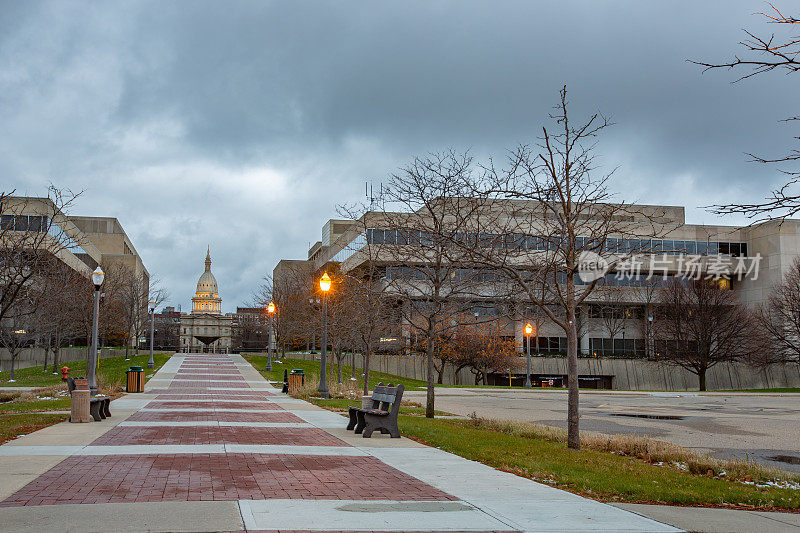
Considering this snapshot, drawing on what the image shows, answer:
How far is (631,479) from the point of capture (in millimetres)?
9617

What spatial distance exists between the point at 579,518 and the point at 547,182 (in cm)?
971

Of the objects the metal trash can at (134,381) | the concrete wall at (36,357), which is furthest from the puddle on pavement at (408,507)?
the concrete wall at (36,357)

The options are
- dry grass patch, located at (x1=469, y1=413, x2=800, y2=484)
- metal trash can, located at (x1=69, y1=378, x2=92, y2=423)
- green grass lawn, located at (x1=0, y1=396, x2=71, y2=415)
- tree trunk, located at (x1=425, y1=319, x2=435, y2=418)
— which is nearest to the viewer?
dry grass patch, located at (x1=469, y1=413, x2=800, y2=484)

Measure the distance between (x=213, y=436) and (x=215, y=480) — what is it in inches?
210

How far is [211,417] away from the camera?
18266 millimetres

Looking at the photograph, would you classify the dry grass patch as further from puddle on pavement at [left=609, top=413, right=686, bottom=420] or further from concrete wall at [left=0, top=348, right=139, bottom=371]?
concrete wall at [left=0, top=348, right=139, bottom=371]

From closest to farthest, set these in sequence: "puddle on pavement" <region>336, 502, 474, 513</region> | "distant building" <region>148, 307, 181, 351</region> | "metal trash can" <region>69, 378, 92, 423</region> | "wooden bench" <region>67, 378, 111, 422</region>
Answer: "puddle on pavement" <region>336, 502, 474, 513</region>, "metal trash can" <region>69, 378, 92, 423</region>, "wooden bench" <region>67, 378, 111, 422</region>, "distant building" <region>148, 307, 181, 351</region>

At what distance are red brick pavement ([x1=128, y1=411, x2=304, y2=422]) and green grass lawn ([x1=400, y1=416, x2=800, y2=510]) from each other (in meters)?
5.41

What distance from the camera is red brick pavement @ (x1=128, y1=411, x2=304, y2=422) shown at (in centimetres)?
1751

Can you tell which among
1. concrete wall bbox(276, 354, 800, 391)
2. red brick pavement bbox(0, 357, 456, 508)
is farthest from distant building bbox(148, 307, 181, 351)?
red brick pavement bbox(0, 357, 456, 508)

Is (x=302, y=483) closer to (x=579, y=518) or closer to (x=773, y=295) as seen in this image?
(x=579, y=518)

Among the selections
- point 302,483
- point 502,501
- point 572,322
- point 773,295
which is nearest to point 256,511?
point 302,483

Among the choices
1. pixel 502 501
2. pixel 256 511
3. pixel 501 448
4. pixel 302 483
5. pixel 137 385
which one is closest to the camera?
pixel 256 511

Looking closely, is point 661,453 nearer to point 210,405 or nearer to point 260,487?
point 260,487
